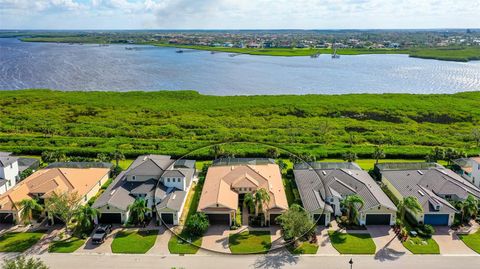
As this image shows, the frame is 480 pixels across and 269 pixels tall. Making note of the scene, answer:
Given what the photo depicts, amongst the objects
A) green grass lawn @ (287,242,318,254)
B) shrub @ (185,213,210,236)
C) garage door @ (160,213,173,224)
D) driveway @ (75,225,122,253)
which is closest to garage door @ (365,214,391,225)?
green grass lawn @ (287,242,318,254)

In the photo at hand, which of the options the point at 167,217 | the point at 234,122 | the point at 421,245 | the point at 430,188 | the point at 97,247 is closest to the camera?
the point at 97,247

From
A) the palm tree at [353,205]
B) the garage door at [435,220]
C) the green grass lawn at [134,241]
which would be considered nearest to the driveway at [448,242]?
the garage door at [435,220]

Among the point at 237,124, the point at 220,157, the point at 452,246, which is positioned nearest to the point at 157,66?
the point at 237,124

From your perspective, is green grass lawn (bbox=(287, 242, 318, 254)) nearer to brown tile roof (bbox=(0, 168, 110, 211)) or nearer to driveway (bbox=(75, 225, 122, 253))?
driveway (bbox=(75, 225, 122, 253))

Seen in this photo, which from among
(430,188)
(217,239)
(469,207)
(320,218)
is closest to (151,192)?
(217,239)

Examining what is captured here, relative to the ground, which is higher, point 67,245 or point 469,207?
point 469,207

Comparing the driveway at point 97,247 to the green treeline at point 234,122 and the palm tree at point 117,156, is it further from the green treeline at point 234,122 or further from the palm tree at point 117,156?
the green treeline at point 234,122

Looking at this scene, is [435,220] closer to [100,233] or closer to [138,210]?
[138,210]
